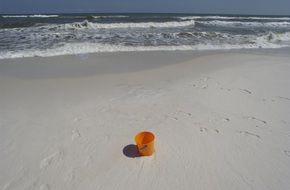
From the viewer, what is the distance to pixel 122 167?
336cm

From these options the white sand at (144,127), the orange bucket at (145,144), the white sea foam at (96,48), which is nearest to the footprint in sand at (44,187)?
the white sand at (144,127)

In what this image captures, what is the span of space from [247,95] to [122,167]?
334 centimetres

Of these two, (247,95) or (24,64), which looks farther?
(24,64)

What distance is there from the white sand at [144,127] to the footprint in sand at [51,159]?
1cm

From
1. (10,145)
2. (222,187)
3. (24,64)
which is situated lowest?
(24,64)

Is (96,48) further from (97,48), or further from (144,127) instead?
(144,127)

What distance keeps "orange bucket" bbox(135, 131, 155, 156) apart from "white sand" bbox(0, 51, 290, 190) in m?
0.09

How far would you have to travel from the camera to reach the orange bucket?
346 cm

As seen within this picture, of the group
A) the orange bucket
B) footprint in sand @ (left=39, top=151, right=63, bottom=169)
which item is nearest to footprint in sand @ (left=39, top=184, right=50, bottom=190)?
footprint in sand @ (left=39, top=151, right=63, bottom=169)

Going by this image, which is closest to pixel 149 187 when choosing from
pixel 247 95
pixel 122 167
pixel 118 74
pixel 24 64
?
pixel 122 167

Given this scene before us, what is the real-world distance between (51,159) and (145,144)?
121cm

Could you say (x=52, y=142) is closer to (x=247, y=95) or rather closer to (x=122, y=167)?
(x=122, y=167)

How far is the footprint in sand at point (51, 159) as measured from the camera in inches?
134

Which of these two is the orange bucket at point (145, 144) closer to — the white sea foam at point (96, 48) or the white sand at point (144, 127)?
the white sand at point (144, 127)
